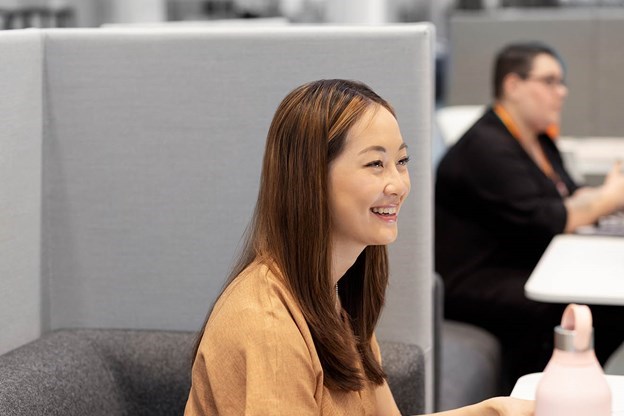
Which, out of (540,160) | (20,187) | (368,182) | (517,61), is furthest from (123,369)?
(517,61)

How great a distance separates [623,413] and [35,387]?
34.2 inches

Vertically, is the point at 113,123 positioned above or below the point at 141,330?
above

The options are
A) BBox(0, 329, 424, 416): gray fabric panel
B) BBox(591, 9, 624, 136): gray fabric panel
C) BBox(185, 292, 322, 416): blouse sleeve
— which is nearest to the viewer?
BBox(185, 292, 322, 416): blouse sleeve

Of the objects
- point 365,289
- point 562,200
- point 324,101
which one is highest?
point 324,101

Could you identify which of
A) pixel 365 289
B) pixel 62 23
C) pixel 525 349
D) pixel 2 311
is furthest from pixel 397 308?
pixel 62 23

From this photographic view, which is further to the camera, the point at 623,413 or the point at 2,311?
the point at 2,311

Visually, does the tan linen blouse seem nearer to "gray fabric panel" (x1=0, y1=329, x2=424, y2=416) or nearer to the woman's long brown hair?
the woman's long brown hair

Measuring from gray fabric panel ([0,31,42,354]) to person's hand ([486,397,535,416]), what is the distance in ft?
2.94

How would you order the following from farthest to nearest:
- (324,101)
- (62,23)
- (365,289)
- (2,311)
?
(62,23)
(2,311)
(365,289)
(324,101)

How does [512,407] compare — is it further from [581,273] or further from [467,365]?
[467,365]

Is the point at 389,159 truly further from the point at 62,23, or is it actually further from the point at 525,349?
the point at 62,23

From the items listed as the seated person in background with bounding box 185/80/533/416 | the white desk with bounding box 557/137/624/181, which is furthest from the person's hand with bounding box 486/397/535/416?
the white desk with bounding box 557/137/624/181

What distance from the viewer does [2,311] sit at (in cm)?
189

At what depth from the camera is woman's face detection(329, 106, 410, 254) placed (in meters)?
1.42
